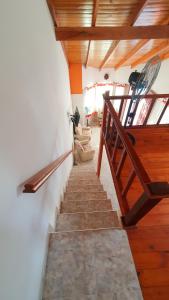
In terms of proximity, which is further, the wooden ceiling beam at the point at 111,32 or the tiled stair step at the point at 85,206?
the wooden ceiling beam at the point at 111,32

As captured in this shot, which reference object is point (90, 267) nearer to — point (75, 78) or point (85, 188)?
point (85, 188)

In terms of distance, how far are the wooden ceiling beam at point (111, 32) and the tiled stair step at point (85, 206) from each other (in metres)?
2.60

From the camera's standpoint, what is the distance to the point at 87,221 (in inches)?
68.6

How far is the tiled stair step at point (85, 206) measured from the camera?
6.86 ft

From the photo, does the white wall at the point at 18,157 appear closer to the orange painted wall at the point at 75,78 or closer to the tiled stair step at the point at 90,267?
the tiled stair step at the point at 90,267

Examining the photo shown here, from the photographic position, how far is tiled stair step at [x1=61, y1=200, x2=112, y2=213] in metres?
2.09

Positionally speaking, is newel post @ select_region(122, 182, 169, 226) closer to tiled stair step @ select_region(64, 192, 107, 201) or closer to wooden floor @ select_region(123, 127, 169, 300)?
wooden floor @ select_region(123, 127, 169, 300)

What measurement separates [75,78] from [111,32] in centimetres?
389

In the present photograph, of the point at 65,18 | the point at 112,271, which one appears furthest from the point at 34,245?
the point at 65,18

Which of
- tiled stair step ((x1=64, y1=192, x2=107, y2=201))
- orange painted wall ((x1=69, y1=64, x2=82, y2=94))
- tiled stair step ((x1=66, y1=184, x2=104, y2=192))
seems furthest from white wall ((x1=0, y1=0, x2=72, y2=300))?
orange painted wall ((x1=69, y1=64, x2=82, y2=94))

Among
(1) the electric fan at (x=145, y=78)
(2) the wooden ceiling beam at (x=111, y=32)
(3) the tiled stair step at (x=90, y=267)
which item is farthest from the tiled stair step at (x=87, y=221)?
(2) the wooden ceiling beam at (x=111, y=32)

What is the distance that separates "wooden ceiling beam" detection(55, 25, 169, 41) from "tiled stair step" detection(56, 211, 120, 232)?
2.69m

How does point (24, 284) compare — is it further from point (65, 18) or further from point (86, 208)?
point (65, 18)

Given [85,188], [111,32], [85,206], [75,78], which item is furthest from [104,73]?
[85,206]
